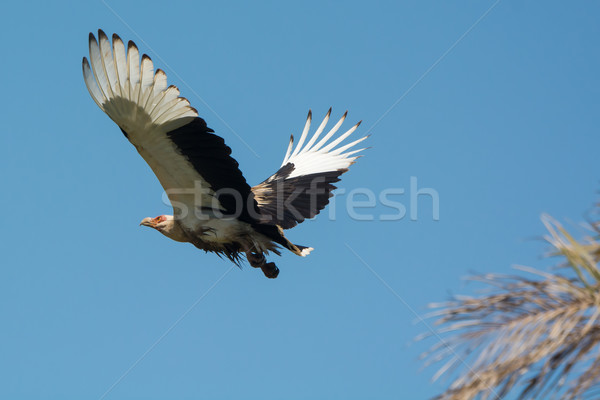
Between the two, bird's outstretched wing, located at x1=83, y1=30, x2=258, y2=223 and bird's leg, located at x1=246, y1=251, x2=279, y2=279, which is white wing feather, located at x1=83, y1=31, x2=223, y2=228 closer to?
bird's outstretched wing, located at x1=83, y1=30, x2=258, y2=223

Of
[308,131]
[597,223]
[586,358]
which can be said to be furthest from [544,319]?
[308,131]

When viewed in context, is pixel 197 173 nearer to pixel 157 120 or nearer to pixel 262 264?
pixel 157 120

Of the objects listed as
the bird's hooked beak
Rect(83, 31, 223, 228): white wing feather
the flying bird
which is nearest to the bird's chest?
the flying bird

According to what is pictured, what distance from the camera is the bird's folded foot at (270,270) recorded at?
8.20 m

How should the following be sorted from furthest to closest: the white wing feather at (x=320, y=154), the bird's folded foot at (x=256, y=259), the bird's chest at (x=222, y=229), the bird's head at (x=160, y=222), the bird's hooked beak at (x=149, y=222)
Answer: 1. the white wing feather at (x=320, y=154)
2. the bird's hooked beak at (x=149, y=222)
3. the bird's head at (x=160, y=222)
4. the bird's folded foot at (x=256, y=259)
5. the bird's chest at (x=222, y=229)

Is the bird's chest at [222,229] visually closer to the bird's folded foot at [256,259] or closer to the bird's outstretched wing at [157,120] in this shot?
the bird's folded foot at [256,259]

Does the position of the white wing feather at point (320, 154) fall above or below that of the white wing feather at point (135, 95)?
above

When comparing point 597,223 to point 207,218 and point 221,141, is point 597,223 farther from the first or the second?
point 207,218

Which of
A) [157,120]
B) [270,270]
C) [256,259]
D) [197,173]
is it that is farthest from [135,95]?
[270,270]

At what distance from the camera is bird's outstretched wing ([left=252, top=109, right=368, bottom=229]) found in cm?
842

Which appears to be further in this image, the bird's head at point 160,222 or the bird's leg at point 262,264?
the bird's head at point 160,222

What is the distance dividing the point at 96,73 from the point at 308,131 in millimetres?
4189

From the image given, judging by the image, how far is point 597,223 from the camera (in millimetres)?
2613

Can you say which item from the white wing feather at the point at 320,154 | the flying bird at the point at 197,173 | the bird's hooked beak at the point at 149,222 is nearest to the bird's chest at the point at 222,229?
the flying bird at the point at 197,173
